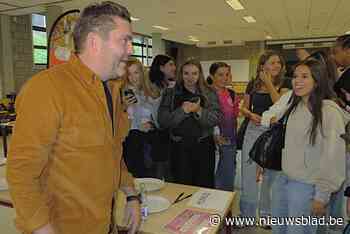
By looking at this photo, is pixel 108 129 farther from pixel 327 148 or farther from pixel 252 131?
pixel 252 131

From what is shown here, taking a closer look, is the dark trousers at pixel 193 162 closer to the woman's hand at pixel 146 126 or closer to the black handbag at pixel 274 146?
the woman's hand at pixel 146 126

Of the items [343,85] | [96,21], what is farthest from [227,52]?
[96,21]

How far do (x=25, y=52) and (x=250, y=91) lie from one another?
8.12 m

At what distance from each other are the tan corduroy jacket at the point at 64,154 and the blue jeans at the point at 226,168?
190cm

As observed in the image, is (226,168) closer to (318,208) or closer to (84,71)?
(318,208)

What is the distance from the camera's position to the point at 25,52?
28.3 ft

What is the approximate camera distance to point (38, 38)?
9102mm

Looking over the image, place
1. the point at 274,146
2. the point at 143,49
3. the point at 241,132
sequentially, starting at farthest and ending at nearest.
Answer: the point at 143,49
the point at 241,132
the point at 274,146

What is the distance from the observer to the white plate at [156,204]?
1412mm

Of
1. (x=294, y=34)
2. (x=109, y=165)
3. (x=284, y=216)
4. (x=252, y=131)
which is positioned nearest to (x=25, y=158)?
(x=109, y=165)

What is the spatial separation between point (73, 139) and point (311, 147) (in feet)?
4.08

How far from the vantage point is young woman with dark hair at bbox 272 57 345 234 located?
1.49m

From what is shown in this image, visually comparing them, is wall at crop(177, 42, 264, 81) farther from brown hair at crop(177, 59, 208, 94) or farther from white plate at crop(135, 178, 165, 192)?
white plate at crop(135, 178, 165, 192)

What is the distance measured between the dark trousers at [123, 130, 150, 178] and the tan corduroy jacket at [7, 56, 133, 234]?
1.43 m
